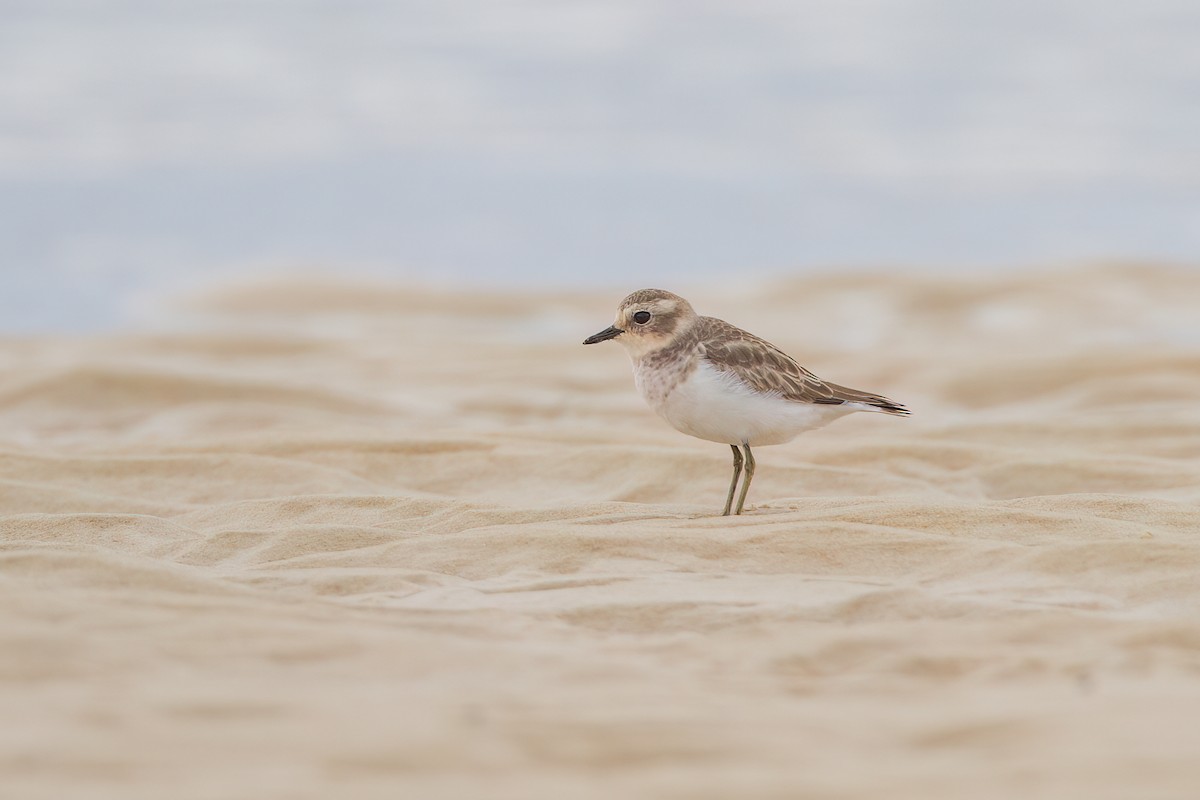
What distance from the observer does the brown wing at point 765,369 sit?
5.33 metres

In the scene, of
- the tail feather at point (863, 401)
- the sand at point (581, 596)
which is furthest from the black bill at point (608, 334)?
the tail feather at point (863, 401)

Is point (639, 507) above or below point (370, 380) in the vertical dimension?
below

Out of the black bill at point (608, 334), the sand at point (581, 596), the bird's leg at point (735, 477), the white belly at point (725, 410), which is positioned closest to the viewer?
the sand at point (581, 596)

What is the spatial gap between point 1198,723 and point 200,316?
1150cm

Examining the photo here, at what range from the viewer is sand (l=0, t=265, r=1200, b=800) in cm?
269

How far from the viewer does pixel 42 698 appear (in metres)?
2.87

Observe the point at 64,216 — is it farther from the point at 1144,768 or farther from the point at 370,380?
the point at 1144,768

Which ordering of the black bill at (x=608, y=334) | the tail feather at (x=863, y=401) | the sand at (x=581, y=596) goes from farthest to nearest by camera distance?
the black bill at (x=608, y=334) → the tail feather at (x=863, y=401) → the sand at (x=581, y=596)

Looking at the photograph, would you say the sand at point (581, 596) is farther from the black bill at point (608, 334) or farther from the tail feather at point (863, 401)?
the black bill at point (608, 334)

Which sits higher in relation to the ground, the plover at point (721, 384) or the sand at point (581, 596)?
the plover at point (721, 384)

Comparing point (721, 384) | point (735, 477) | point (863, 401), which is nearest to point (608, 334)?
point (721, 384)

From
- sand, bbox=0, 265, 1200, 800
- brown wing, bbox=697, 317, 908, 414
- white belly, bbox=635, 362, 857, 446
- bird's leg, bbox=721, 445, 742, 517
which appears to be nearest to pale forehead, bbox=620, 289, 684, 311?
brown wing, bbox=697, 317, 908, 414

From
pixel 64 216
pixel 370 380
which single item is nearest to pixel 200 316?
pixel 64 216

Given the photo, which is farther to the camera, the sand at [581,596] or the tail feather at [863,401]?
the tail feather at [863,401]
